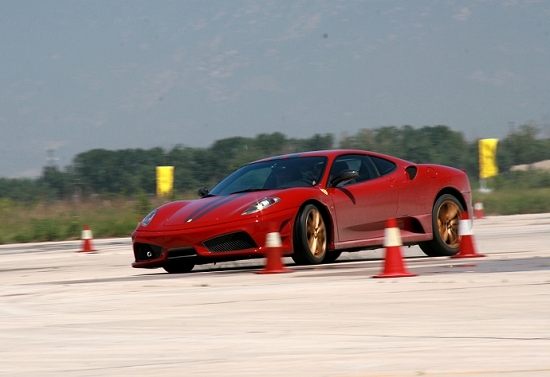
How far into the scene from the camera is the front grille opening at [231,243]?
37.1 feet

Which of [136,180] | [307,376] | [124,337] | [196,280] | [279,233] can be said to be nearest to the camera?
[307,376]

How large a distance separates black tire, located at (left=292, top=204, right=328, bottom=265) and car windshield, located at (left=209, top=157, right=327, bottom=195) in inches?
23.5

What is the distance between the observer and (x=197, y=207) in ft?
38.8

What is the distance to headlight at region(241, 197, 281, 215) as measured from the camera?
11445mm

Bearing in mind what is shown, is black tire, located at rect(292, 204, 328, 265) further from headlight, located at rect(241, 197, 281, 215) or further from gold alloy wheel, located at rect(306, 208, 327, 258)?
headlight, located at rect(241, 197, 281, 215)

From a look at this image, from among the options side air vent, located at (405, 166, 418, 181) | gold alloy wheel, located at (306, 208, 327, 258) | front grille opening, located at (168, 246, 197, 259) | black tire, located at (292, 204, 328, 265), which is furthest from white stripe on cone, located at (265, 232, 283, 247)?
side air vent, located at (405, 166, 418, 181)

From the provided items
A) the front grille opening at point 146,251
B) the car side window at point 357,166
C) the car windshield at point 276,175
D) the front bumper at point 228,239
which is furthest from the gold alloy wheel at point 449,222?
the front grille opening at point 146,251

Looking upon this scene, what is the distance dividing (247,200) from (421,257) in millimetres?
2821

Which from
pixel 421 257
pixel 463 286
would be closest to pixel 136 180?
pixel 421 257

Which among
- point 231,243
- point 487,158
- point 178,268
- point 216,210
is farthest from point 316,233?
point 487,158

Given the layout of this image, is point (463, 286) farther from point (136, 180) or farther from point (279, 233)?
point (136, 180)

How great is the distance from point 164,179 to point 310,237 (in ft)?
79.8

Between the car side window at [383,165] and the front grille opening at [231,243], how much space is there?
233cm

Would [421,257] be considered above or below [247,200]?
below
